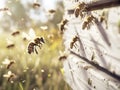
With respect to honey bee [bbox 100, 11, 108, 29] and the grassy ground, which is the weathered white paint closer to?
honey bee [bbox 100, 11, 108, 29]

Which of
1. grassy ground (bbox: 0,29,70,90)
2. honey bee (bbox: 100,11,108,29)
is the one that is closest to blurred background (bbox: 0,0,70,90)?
grassy ground (bbox: 0,29,70,90)

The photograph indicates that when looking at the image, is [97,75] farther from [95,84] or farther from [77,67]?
[77,67]

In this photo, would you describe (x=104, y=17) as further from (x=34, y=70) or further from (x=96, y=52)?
(x=34, y=70)

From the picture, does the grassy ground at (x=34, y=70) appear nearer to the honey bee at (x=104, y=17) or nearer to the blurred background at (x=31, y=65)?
the blurred background at (x=31, y=65)

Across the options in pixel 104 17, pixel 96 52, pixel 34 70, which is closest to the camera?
pixel 104 17

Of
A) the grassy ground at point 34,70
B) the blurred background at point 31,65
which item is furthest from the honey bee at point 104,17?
the grassy ground at point 34,70

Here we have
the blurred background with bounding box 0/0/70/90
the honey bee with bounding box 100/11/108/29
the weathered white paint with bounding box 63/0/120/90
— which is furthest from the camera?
the blurred background with bounding box 0/0/70/90

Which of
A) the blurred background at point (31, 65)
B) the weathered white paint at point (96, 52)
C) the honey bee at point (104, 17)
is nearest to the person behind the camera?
the weathered white paint at point (96, 52)

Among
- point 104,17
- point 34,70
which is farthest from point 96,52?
point 34,70
